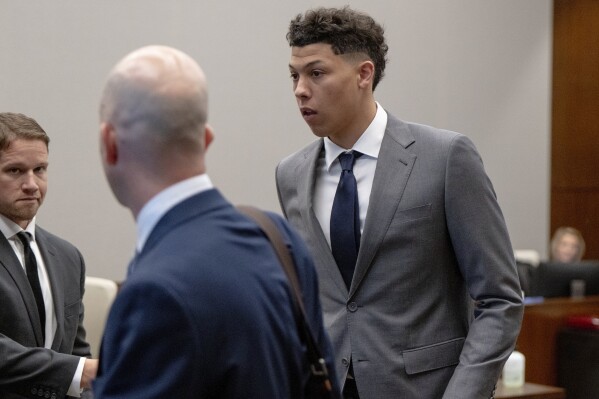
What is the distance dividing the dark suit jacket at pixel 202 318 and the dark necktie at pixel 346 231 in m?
1.06

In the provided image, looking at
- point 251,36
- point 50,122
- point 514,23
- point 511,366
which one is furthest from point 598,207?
point 50,122

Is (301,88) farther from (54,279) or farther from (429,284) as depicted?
(54,279)

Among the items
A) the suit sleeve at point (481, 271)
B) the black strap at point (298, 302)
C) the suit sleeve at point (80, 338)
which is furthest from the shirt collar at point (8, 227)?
A: the black strap at point (298, 302)

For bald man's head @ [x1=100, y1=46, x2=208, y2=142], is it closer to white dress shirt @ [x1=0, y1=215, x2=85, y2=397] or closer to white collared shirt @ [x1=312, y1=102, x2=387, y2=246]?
white collared shirt @ [x1=312, y1=102, x2=387, y2=246]

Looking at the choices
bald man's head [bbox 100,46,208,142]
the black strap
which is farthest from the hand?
bald man's head [bbox 100,46,208,142]

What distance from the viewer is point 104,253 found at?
6.58 m

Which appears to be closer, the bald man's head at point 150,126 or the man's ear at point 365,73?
the bald man's head at point 150,126

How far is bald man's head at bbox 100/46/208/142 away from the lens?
137 centimetres

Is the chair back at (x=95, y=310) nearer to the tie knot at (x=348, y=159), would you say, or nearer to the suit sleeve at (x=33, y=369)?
the suit sleeve at (x=33, y=369)

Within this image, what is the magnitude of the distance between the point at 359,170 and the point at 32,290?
36.6 inches

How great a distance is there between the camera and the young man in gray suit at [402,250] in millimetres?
2424

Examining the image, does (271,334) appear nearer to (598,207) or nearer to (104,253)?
(104,253)

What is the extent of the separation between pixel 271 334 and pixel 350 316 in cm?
111

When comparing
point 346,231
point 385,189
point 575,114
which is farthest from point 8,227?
point 575,114
